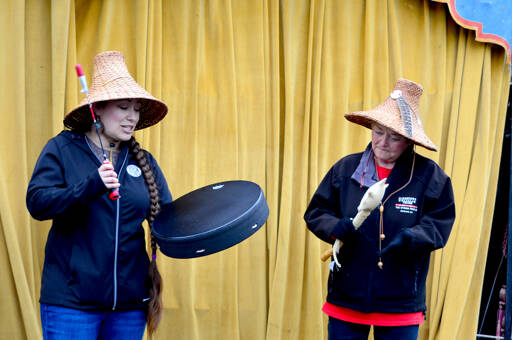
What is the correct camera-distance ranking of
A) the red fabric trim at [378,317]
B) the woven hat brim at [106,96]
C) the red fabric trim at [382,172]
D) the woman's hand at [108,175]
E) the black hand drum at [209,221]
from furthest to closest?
1. the red fabric trim at [382,172]
2. the red fabric trim at [378,317]
3. the woven hat brim at [106,96]
4. the black hand drum at [209,221]
5. the woman's hand at [108,175]

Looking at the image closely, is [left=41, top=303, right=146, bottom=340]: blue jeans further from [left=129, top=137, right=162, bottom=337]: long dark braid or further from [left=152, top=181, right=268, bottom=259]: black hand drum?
[left=152, top=181, right=268, bottom=259]: black hand drum

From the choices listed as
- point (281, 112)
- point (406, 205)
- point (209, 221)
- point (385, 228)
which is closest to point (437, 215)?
point (406, 205)

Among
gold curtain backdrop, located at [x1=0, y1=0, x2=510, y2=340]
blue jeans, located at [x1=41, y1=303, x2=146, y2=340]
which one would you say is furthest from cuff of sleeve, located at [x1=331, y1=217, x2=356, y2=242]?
gold curtain backdrop, located at [x1=0, y1=0, x2=510, y2=340]

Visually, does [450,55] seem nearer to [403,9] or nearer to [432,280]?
[403,9]

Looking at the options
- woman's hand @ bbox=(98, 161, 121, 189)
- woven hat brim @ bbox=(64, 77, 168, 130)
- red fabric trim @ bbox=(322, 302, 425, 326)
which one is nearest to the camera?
woman's hand @ bbox=(98, 161, 121, 189)

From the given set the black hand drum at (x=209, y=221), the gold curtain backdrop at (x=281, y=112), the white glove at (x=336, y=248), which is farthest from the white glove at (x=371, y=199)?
the gold curtain backdrop at (x=281, y=112)

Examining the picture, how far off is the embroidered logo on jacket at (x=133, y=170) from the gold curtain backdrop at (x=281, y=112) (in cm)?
114

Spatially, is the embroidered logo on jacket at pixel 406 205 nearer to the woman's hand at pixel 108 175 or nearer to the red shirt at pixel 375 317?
the red shirt at pixel 375 317

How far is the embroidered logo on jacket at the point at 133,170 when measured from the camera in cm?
266

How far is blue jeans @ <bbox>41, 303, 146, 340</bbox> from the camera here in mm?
2451

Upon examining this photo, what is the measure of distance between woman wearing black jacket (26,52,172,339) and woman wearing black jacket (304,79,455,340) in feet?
2.68

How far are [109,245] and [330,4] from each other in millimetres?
2431

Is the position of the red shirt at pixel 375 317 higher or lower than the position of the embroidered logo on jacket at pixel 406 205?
lower

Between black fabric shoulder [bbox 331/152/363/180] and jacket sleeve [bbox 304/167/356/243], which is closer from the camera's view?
jacket sleeve [bbox 304/167/356/243]
